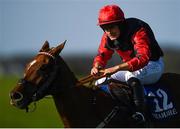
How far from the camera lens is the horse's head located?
10.9 m

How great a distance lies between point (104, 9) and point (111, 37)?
1.36 feet

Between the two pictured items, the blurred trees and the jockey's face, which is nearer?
the jockey's face

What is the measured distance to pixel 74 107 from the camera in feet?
36.9

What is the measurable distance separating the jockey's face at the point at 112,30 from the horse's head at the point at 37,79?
2.49ft

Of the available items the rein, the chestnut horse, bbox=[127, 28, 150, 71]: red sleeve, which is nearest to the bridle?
the chestnut horse

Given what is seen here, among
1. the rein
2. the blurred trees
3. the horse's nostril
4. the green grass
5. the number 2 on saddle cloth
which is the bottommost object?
the blurred trees

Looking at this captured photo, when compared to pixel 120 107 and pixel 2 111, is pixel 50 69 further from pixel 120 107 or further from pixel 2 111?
pixel 2 111

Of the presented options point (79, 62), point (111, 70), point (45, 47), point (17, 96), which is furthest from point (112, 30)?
point (79, 62)

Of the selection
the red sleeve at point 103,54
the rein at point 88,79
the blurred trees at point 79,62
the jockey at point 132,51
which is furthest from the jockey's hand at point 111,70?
the blurred trees at point 79,62

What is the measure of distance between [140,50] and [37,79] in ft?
4.91

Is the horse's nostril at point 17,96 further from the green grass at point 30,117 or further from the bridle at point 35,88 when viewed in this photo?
the green grass at point 30,117

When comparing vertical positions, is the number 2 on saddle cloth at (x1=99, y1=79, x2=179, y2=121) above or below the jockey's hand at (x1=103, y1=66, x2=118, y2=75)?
below

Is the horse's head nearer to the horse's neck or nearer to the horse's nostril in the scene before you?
the horse's nostril

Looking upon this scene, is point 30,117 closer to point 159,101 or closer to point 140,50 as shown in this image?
point 159,101
